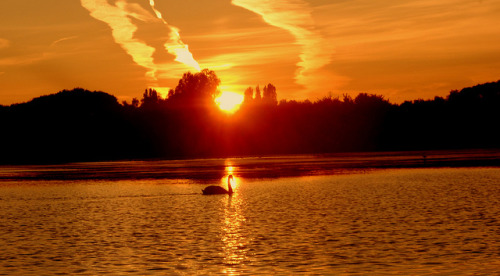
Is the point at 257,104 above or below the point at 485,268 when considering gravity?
above

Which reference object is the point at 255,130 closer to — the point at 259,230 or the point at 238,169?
the point at 238,169

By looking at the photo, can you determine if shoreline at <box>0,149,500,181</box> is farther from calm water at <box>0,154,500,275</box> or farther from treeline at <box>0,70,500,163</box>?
treeline at <box>0,70,500,163</box>

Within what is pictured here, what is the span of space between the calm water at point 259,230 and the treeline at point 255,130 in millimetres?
119572

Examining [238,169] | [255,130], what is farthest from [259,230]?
[255,130]

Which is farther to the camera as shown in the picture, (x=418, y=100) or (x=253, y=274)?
(x=418, y=100)

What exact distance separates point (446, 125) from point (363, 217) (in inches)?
6041

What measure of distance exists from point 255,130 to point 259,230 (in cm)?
15374

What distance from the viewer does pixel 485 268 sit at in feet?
73.6

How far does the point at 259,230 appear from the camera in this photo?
3262 cm

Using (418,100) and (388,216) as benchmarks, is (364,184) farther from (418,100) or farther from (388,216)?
(418,100)

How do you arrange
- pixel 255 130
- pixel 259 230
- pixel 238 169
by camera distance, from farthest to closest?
1. pixel 255 130
2. pixel 238 169
3. pixel 259 230

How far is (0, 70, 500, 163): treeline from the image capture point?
17925cm

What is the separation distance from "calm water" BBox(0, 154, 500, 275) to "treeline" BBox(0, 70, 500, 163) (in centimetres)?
11957

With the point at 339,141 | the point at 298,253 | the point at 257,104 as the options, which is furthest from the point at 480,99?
the point at 298,253
